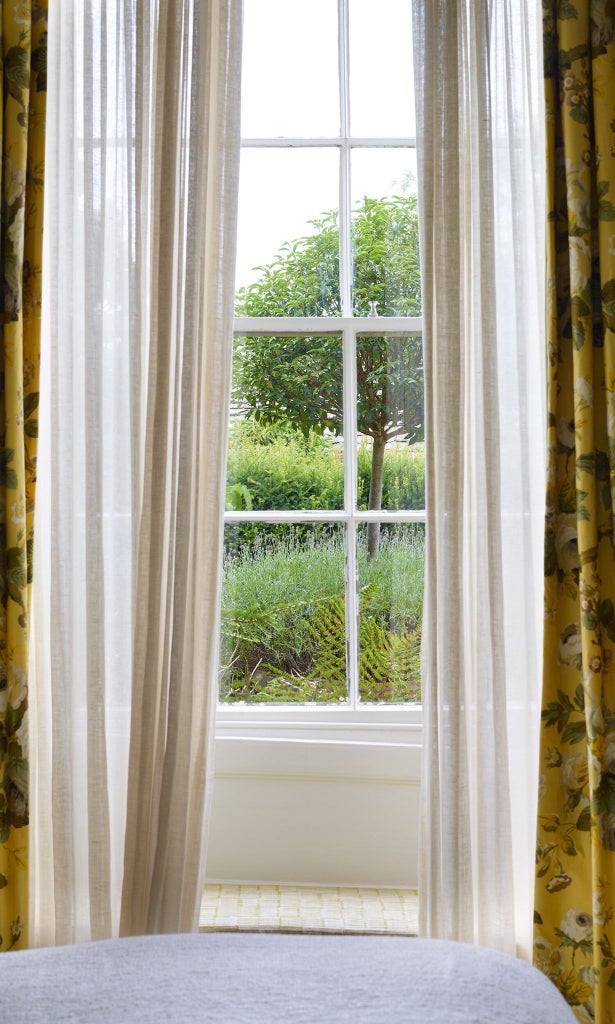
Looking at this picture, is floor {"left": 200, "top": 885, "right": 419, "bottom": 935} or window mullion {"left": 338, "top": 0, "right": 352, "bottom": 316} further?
window mullion {"left": 338, "top": 0, "right": 352, "bottom": 316}

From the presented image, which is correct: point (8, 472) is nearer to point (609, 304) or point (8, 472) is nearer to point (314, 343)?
point (314, 343)

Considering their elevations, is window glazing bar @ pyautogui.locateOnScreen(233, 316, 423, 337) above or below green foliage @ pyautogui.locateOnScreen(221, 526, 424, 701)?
above

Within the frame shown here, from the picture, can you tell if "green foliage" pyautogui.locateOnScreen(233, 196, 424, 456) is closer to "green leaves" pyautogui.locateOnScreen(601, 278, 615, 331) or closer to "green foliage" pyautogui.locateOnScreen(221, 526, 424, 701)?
"green foliage" pyautogui.locateOnScreen(221, 526, 424, 701)

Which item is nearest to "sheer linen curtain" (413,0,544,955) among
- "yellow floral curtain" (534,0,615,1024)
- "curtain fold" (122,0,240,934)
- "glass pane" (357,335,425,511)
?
"yellow floral curtain" (534,0,615,1024)

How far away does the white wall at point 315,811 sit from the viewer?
2078 millimetres

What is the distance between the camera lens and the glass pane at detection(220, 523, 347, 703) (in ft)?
6.99

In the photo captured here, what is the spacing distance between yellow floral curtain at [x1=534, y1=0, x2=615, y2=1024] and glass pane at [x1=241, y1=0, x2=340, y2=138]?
0.62 meters

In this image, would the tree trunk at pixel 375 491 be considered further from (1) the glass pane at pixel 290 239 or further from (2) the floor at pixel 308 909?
(2) the floor at pixel 308 909

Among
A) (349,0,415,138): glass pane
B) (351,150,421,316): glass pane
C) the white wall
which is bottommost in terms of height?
the white wall

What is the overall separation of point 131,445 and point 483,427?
0.76 metres

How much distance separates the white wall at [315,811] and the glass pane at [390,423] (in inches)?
23.7

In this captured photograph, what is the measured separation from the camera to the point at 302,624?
2.14m

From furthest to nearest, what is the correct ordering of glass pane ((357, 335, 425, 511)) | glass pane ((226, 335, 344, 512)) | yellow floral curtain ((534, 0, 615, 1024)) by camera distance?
1. glass pane ((226, 335, 344, 512))
2. glass pane ((357, 335, 425, 511))
3. yellow floral curtain ((534, 0, 615, 1024))

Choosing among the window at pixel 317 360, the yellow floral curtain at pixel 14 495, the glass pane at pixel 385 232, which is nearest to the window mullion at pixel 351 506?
the window at pixel 317 360
